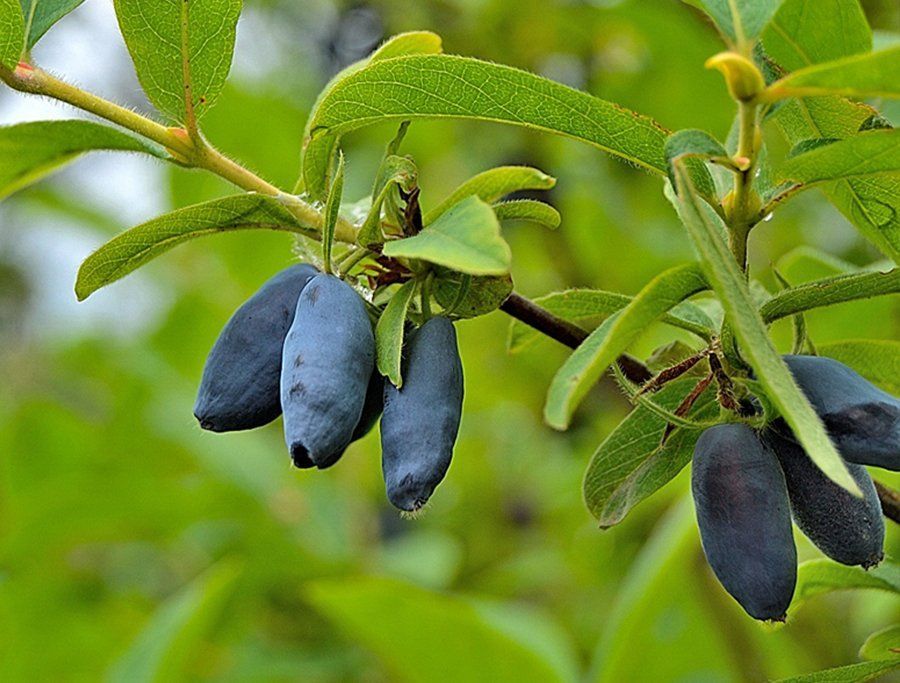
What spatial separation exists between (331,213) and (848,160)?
38 cm

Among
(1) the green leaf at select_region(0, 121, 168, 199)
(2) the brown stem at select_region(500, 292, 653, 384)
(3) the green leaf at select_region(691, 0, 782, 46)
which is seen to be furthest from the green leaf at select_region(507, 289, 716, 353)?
(1) the green leaf at select_region(0, 121, 168, 199)

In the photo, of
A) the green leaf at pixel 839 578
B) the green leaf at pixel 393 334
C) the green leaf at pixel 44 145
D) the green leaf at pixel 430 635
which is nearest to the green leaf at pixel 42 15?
the green leaf at pixel 44 145

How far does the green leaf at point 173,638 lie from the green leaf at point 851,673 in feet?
4.32

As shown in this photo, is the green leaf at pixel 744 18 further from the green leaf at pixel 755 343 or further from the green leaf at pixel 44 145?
the green leaf at pixel 44 145

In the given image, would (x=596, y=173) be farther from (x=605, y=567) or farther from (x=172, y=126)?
(x=172, y=126)

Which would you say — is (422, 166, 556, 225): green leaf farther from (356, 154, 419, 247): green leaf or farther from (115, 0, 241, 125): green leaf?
(115, 0, 241, 125): green leaf

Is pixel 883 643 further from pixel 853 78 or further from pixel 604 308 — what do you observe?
pixel 853 78

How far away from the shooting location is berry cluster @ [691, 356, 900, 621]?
0.80 m

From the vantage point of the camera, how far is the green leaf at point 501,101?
84 centimetres

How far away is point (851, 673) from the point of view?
0.94 metres

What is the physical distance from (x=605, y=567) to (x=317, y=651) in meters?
0.71

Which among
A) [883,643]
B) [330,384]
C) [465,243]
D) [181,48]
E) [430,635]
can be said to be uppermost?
[181,48]

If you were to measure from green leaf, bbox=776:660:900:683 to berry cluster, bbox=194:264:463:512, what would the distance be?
13.7 inches

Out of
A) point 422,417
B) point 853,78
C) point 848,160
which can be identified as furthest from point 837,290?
point 422,417
